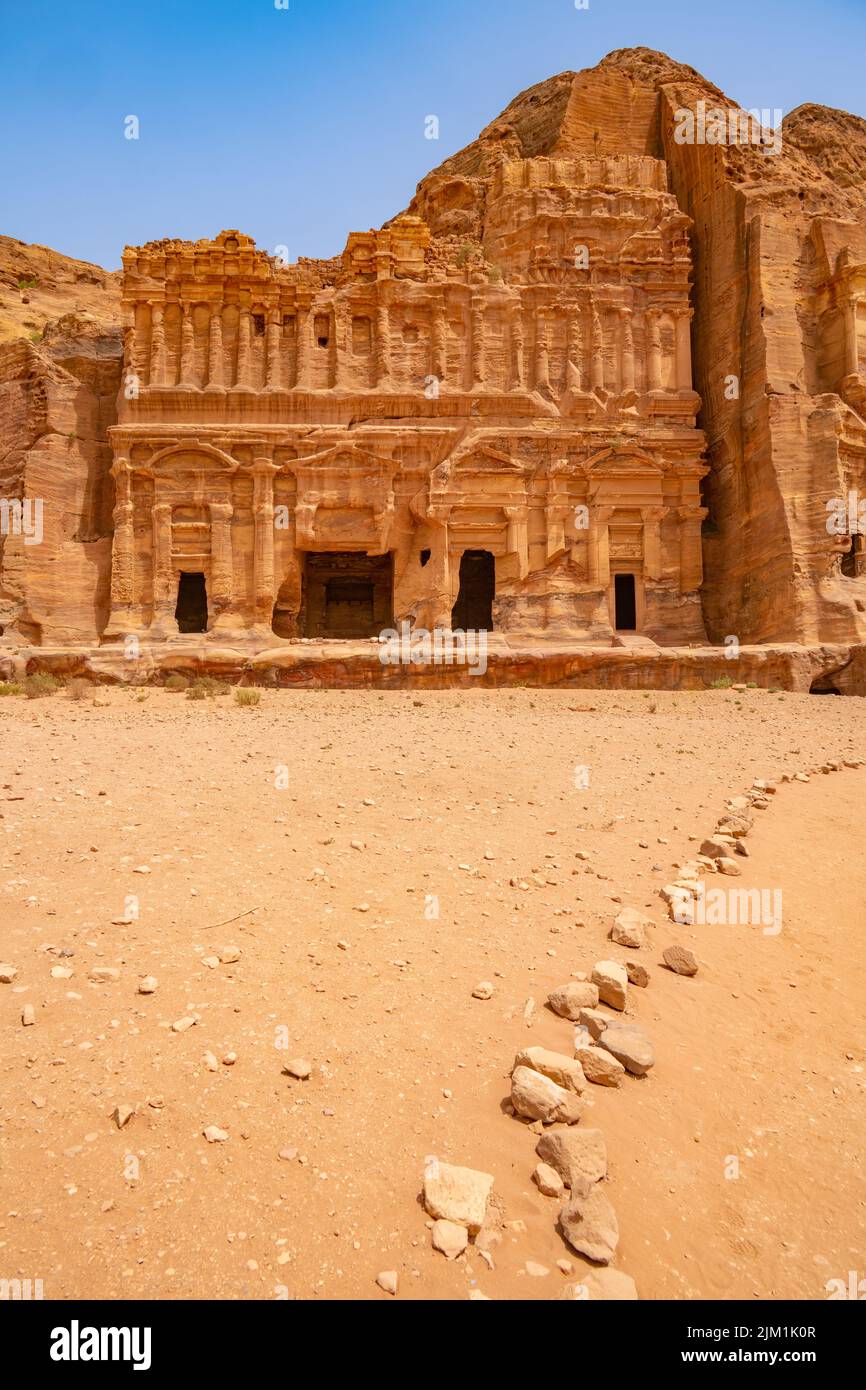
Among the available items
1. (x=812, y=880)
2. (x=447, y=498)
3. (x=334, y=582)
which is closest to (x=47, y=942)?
(x=812, y=880)

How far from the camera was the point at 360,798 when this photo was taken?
6062 mm

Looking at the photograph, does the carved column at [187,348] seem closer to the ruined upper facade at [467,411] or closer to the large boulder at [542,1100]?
the ruined upper facade at [467,411]

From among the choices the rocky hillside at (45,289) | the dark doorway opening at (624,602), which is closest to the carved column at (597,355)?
the dark doorway opening at (624,602)

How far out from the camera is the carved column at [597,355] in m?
22.2

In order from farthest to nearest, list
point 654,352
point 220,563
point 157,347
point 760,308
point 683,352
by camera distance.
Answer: point 683,352
point 654,352
point 157,347
point 220,563
point 760,308

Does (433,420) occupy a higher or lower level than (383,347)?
lower

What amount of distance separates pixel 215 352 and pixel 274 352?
1.85 m

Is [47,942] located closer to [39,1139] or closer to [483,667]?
[39,1139]

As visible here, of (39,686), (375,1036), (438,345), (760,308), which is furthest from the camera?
(438,345)

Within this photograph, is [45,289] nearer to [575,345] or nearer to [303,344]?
[303,344]

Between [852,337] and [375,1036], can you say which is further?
[852,337]

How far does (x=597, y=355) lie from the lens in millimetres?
22281

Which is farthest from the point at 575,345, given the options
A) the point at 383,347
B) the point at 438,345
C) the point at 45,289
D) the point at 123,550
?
the point at 45,289

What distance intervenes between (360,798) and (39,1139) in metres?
3.92
